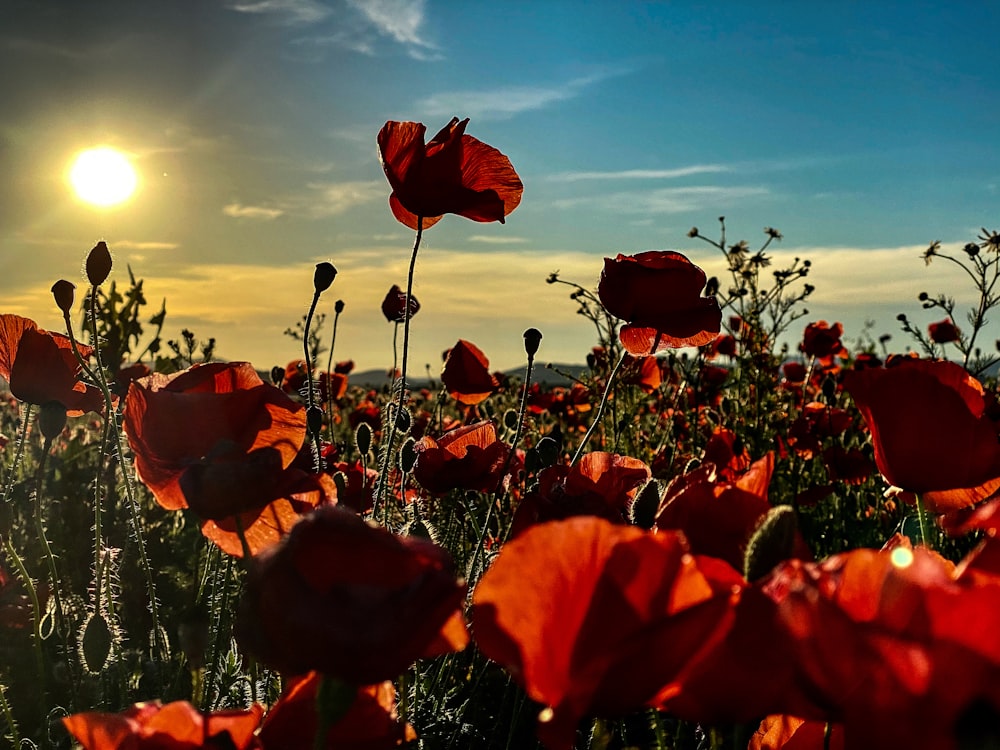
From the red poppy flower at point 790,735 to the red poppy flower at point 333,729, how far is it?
1.23 feet

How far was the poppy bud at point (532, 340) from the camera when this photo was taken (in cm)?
239

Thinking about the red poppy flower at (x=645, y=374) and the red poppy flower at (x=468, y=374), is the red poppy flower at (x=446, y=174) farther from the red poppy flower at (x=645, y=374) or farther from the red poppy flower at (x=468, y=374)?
the red poppy flower at (x=645, y=374)

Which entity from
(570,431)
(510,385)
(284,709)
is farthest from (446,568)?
(570,431)

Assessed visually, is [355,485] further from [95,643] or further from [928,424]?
[928,424]

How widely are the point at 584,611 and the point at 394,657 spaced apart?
0.13 meters

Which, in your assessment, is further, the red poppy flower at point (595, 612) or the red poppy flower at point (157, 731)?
the red poppy flower at point (157, 731)

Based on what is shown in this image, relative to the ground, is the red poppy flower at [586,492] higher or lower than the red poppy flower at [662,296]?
lower

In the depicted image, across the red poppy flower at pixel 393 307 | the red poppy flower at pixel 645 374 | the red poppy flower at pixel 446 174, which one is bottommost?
the red poppy flower at pixel 645 374

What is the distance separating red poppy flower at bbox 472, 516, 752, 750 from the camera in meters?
0.60

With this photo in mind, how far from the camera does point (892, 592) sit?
1.89ft

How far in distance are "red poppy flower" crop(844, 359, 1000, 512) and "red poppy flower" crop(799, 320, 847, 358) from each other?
4.66 m

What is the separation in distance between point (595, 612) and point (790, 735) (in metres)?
0.45

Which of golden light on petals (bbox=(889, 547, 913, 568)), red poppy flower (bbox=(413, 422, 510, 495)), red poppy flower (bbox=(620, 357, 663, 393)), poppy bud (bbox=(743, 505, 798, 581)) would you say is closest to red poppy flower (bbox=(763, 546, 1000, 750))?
golden light on petals (bbox=(889, 547, 913, 568))

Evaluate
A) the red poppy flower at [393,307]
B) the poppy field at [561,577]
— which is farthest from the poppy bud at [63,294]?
the red poppy flower at [393,307]
